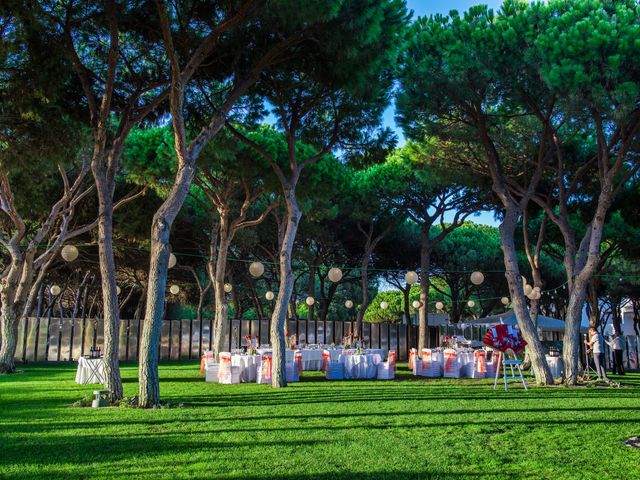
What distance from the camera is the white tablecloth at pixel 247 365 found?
11.0m

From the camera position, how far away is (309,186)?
44.0 ft

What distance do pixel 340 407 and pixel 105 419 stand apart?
273 centimetres

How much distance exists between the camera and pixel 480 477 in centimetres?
385

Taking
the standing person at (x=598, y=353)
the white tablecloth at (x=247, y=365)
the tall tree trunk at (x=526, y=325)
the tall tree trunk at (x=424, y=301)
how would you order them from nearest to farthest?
the tall tree trunk at (x=526, y=325) < the white tablecloth at (x=247, y=365) < the standing person at (x=598, y=353) < the tall tree trunk at (x=424, y=301)

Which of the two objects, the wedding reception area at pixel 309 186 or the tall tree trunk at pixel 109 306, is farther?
the tall tree trunk at pixel 109 306

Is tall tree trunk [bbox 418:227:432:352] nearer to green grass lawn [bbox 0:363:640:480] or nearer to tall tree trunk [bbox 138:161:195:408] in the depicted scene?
green grass lawn [bbox 0:363:640:480]

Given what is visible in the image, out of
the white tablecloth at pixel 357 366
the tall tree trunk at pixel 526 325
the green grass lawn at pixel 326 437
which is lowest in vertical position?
the green grass lawn at pixel 326 437

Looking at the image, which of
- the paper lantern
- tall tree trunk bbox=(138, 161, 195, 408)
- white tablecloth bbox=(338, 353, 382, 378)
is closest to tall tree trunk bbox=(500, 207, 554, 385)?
white tablecloth bbox=(338, 353, 382, 378)

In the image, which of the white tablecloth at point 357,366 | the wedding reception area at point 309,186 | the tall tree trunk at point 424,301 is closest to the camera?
the wedding reception area at point 309,186

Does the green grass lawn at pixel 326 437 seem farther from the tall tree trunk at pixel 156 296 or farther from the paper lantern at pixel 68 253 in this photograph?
the paper lantern at pixel 68 253

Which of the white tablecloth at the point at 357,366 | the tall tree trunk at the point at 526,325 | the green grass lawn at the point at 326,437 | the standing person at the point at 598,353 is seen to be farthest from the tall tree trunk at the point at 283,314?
the standing person at the point at 598,353

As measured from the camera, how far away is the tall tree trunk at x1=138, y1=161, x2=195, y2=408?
670cm

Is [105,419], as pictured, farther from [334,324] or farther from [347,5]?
[334,324]

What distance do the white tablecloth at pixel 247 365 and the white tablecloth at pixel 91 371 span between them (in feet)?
7.87
